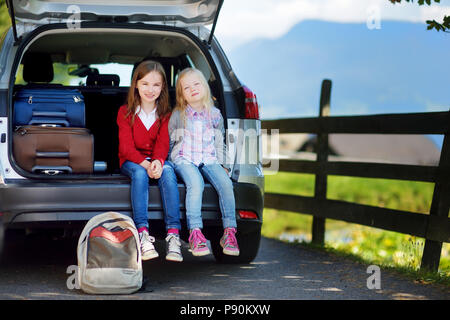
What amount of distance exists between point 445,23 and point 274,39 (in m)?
159

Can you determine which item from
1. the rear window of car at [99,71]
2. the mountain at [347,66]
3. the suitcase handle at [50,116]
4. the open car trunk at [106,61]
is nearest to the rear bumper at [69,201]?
the open car trunk at [106,61]

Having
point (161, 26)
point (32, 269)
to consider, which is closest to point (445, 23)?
point (161, 26)

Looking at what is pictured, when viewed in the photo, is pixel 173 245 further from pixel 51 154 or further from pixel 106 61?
pixel 106 61

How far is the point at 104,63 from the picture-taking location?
668cm

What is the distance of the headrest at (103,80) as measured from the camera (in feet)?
18.5

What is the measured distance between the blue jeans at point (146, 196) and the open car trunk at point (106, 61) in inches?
18.4

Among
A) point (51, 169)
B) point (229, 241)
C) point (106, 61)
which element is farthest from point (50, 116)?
point (106, 61)

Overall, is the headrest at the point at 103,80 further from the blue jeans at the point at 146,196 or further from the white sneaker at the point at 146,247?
the white sneaker at the point at 146,247

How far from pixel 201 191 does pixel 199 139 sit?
46 cm

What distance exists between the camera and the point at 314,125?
7.09m

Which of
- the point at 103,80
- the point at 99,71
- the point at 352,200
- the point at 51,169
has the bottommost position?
the point at 352,200

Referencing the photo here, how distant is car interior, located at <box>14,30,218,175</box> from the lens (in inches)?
217

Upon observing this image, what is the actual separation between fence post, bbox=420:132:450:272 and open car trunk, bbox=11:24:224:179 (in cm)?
173

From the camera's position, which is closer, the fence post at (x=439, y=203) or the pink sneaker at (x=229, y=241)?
the pink sneaker at (x=229, y=241)
